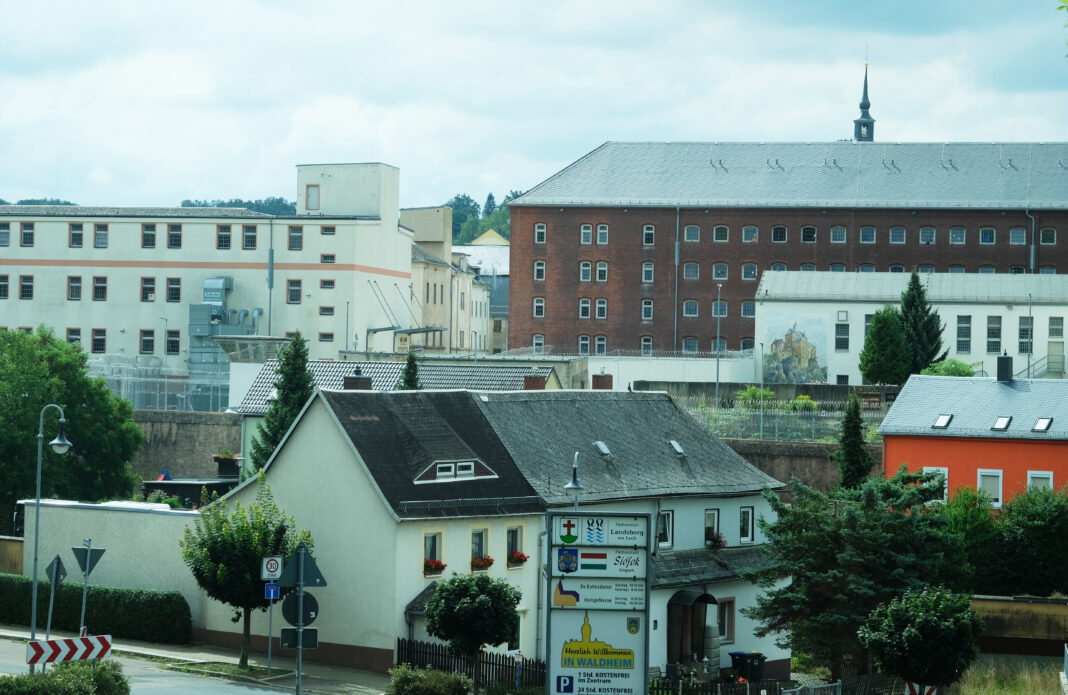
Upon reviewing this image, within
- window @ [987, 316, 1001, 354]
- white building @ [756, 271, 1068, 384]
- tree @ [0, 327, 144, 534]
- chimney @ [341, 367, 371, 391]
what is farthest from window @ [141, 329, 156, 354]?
chimney @ [341, 367, 371, 391]

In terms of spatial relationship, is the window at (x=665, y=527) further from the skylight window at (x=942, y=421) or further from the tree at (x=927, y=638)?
the skylight window at (x=942, y=421)

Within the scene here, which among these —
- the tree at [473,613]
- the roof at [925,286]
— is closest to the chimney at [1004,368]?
the tree at [473,613]

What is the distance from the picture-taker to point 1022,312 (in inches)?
3081

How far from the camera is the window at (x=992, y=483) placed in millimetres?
48188

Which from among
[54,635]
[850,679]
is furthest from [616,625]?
[54,635]

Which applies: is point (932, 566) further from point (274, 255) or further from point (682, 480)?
point (274, 255)

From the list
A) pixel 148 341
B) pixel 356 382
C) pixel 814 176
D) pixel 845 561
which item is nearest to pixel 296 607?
pixel 845 561

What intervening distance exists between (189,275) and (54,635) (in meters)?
54.6

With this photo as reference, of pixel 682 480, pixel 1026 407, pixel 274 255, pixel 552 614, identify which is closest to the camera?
pixel 552 614

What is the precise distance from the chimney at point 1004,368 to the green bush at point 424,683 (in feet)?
92.5

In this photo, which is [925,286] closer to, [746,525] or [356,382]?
[746,525]

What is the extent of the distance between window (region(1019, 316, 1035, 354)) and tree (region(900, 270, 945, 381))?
418 cm

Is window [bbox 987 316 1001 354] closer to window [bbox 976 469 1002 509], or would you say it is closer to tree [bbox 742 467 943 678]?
window [bbox 976 469 1002 509]

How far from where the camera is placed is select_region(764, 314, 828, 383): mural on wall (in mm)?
79875
